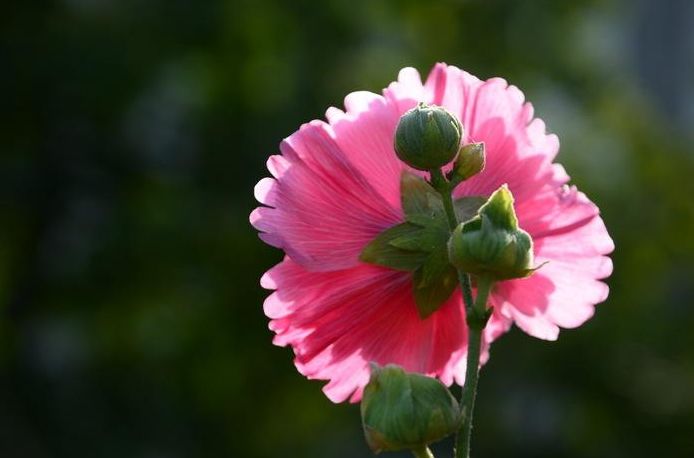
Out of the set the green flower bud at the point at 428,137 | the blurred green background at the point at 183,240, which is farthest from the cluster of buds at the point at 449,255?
the blurred green background at the point at 183,240

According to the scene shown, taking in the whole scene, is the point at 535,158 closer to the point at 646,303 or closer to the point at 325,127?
the point at 325,127

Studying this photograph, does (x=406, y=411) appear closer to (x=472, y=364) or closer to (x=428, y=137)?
(x=472, y=364)

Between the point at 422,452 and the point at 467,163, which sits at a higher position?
the point at 467,163

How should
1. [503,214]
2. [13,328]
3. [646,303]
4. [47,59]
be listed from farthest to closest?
[646,303]
[13,328]
[47,59]
[503,214]

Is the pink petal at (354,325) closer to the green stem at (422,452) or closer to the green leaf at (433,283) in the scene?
the green leaf at (433,283)

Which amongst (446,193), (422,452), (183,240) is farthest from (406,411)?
(183,240)

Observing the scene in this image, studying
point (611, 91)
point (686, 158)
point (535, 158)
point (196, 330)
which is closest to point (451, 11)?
point (611, 91)

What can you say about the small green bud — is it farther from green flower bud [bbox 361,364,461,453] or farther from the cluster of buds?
green flower bud [bbox 361,364,461,453]
